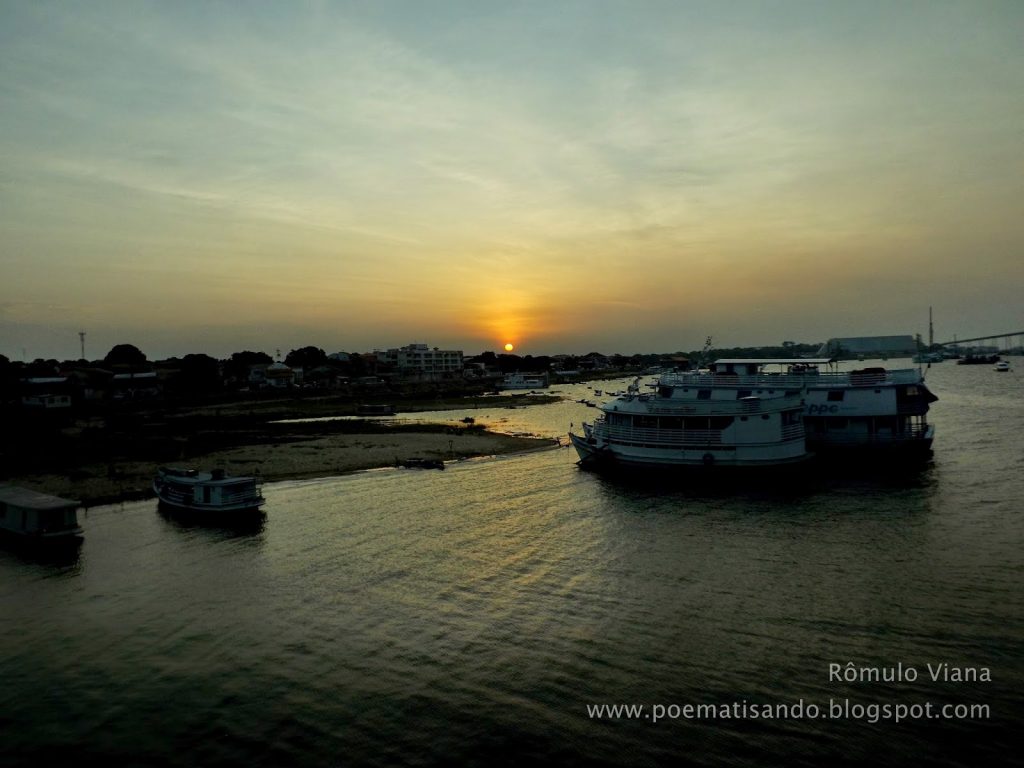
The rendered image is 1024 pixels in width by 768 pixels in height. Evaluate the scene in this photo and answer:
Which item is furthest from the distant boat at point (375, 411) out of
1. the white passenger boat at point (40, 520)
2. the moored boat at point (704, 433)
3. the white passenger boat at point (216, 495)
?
the white passenger boat at point (40, 520)

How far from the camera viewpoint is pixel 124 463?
61219 millimetres

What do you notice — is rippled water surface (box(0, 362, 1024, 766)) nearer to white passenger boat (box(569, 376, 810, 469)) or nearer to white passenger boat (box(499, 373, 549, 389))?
white passenger boat (box(569, 376, 810, 469))

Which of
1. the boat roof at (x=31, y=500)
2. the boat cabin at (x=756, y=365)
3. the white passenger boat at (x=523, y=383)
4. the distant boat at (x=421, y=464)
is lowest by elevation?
the distant boat at (x=421, y=464)

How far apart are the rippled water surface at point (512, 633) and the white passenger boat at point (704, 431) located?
33.8 feet

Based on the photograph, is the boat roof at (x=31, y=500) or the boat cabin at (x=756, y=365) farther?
the boat cabin at (x=756, y=365)

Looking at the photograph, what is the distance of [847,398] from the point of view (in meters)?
59.5

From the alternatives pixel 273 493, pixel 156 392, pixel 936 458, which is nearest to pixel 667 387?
pixel 936 458

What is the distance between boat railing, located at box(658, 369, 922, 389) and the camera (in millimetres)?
58906

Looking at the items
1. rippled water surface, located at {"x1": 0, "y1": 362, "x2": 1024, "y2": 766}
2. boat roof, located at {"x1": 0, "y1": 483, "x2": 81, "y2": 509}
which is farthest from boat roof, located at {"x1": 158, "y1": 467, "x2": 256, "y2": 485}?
boat roof, located at {"x1": 0, "y1": 483, "x2": 81, "y2": 509}

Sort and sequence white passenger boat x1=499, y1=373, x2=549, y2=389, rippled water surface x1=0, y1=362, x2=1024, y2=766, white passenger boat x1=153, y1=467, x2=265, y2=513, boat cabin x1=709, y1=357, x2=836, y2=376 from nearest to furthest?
rippled water surface x1=0, y1=362, x2=1024, y2=766 < white passenger boat x1=153, y1=467, x2=265, y2=513 < boat cabin x1=709, y1=357, x2=836, y2=376 < white passenger boat x1=499, y1=373, x2=549, y2=389

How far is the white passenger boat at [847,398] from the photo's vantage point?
57.8m

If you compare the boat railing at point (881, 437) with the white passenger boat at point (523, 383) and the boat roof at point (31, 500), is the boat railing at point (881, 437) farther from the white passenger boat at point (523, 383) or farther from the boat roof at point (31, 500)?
the white passenger boat at point (523, 383)

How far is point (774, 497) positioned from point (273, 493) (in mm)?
37768

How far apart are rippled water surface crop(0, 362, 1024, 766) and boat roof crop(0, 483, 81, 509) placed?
265 centimetres
